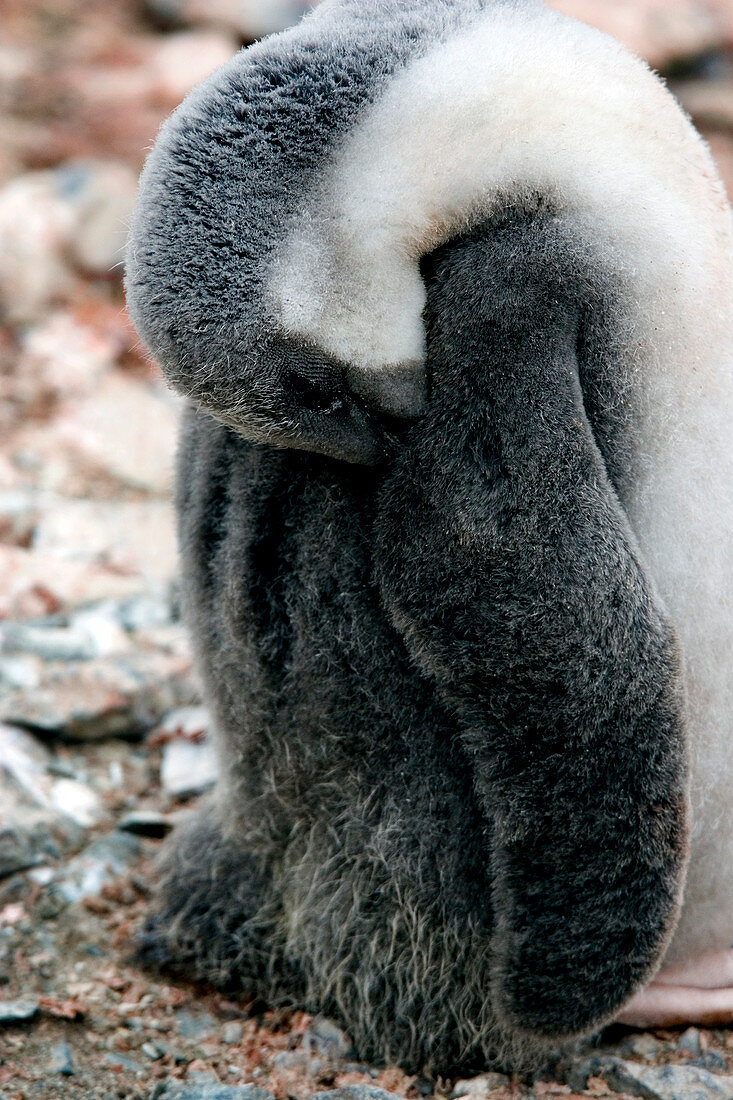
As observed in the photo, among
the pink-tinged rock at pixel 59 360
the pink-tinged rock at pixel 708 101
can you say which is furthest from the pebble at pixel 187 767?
the pink-tinged rock at pixel 708 101

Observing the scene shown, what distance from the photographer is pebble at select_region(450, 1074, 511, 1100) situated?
153 cm

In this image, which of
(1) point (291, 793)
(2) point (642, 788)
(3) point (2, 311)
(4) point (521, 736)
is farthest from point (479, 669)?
(3) point (2, 311)

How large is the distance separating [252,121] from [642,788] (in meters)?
0.77

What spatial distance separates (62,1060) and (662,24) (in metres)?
5.45

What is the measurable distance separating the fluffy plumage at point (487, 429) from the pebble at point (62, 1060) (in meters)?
0.50

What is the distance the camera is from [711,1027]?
64.2 inches

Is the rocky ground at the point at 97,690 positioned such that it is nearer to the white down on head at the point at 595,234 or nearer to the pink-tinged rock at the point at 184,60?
the pink-tinged rock at the point at 184,60

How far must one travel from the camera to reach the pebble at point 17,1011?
1607mm

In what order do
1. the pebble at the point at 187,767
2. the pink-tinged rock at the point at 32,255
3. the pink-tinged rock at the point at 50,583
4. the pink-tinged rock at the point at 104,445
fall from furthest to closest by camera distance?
the pink-tinged rock at the point at 32,255, the pink-tinged rock at the point at 104,445, the pink-tinged rock at the point at 50,583, the pebble at the point at 187,767

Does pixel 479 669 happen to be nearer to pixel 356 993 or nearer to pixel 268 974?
pixel 356 993

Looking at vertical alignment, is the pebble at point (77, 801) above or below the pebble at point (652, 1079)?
above

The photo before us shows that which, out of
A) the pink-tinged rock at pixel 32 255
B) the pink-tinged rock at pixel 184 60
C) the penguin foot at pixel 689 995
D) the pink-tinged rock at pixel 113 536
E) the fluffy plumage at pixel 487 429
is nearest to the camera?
the fluffy plumage at pixel 487 429

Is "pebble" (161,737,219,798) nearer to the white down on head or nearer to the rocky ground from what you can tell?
the rocky ground

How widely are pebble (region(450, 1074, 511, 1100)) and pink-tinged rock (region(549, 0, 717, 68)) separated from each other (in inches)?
198
